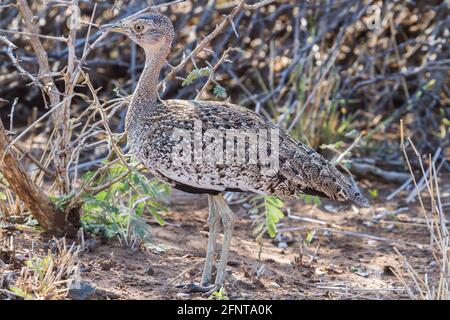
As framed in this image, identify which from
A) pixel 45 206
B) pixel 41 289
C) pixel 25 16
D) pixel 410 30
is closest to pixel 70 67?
pixel 25 16

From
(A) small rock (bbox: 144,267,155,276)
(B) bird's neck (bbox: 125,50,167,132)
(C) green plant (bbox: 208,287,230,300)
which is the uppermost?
(B) bird's neck (bbox: 125,50,167,132)

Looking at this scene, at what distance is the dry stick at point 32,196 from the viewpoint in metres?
4.64

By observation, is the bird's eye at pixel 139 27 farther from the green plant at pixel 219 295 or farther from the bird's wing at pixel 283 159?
the green plant at pixel 219 295

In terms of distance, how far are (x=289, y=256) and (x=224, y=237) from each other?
→ 1.04 metres

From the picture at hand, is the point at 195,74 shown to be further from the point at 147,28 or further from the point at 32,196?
the point at 32,196

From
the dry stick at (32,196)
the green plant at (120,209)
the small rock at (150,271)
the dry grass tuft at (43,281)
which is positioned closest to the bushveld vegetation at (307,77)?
the green plant at (120,209)

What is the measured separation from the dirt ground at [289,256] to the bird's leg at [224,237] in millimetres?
78

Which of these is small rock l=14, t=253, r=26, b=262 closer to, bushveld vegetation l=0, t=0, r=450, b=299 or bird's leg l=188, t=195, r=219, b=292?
bird's leg l=188, t=195, r=219, b=292

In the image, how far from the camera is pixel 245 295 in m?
4.43

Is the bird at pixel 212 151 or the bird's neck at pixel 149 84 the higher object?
the bird's neck at pixel 149 84

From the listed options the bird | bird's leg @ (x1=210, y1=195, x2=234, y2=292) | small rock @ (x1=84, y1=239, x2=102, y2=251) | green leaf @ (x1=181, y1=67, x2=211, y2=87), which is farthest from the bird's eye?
small rock @ (x1=84, y1=239, x2=102, y2=251)

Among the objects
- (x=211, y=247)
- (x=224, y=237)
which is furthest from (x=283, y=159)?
(x=211, y=247)

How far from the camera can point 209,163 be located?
4.27 meters

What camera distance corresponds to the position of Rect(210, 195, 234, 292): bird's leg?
14.6 feet
